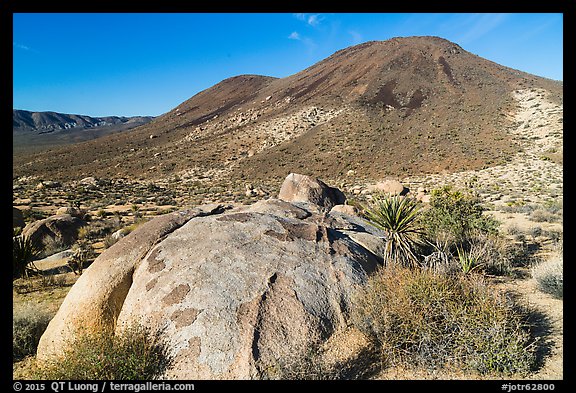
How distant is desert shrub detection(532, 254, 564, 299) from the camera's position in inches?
275

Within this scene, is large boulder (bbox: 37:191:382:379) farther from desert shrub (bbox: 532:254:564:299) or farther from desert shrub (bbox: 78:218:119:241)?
desert shrub (bbox: 78:218:119:241)

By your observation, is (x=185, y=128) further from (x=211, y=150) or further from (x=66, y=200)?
(x=66, y=200)

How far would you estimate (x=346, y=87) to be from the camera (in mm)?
70812

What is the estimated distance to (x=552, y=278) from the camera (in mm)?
7250

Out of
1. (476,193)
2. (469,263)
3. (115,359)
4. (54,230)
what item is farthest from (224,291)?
(476,193)

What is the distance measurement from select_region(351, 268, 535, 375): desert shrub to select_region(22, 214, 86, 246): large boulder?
15.8 meters

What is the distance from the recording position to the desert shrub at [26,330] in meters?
6.13

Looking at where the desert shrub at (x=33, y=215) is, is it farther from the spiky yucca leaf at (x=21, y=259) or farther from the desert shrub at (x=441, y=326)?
the desert shrub at (x=441, y=326)

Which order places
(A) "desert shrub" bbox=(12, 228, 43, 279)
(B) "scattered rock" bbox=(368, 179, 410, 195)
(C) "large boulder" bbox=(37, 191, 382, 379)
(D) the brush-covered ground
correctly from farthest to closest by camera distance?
(B) "scattered rock" bbox=(368, 179, 410, 195)
(A) "desert shrub" bbox=(12, 228, 43, 279)
(D) the brush-covered ground
(C) "large boulder" bbox=(37, 191, 382, 379)

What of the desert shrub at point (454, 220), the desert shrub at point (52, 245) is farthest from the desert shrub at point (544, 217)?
the desert shrub at point (52, 245)

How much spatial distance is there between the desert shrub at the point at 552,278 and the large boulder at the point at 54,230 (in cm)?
1859

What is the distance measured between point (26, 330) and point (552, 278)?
1167cm

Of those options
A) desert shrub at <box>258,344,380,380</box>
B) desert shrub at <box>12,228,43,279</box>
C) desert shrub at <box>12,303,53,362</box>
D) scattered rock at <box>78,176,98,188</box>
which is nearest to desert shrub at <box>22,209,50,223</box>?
desert shrub at <box>12,228,43,279</box>

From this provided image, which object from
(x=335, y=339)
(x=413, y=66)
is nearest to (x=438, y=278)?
(x=335, y=339)
